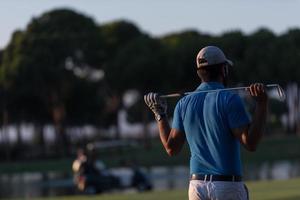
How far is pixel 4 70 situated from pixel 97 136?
20.5 m

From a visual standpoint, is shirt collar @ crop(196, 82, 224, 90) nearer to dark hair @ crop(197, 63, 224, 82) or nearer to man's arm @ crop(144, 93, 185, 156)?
dark hair @ crop(197, 63, 224, 82)

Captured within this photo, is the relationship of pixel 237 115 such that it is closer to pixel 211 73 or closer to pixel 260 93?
pixel 260 93

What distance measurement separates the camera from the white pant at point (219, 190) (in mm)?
5508

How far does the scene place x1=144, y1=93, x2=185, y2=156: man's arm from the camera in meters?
5.77

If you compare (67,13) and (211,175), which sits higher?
(67,13)

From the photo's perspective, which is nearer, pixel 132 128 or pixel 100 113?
pixel 100 113

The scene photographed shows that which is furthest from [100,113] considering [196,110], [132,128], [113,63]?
[196,110]

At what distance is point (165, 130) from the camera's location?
589 cm

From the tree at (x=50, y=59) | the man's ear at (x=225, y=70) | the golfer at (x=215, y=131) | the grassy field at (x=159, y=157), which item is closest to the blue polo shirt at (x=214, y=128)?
the golfer at (x=215, y=131)

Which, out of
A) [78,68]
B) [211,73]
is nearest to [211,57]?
[211,73]

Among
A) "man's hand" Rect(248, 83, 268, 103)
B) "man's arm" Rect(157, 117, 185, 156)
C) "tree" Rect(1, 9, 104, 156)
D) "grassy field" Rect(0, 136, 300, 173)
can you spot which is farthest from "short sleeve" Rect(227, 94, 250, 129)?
"tree" Rect(1, 9, 104, 156)

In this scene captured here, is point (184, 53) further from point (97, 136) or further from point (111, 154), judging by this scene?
point (97, 136)

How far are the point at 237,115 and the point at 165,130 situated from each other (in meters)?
0.64

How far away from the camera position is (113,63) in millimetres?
65188
